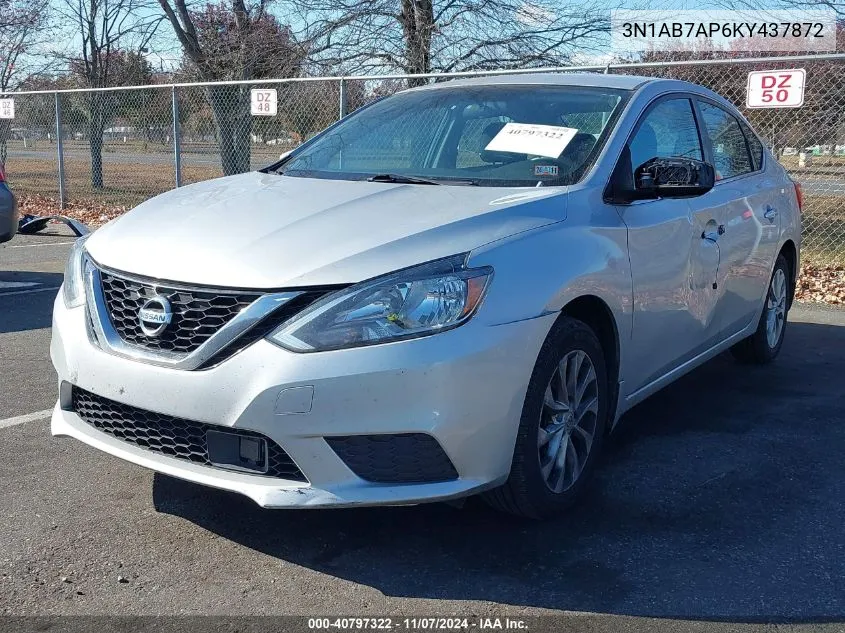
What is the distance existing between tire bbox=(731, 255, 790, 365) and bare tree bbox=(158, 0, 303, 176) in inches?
360

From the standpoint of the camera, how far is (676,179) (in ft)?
12.3

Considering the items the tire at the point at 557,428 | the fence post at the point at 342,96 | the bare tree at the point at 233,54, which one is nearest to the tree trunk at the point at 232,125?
the bare tree at the point at 233,54

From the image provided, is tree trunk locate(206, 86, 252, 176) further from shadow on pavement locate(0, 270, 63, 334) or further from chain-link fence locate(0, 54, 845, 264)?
shadow on pavement locate(0, 270, 63, 334)

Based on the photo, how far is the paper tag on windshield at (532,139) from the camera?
12.6ft

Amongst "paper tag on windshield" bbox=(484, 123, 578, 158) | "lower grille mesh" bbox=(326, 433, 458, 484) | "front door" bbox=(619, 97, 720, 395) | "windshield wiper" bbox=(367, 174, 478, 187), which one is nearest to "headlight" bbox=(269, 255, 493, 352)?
"lower grille mesh" bbox=(326, 433, 458, 484)

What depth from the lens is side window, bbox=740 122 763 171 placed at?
541 cm

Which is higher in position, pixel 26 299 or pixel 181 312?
pixel 181 312

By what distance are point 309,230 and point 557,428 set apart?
3.68ft

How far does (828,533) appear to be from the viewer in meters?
3.34

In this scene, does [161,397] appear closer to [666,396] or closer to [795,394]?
[666,396]

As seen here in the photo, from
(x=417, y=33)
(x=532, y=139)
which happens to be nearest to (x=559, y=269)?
(x=532, y=139)

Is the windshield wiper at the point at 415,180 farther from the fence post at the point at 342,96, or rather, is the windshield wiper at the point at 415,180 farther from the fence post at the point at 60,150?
the fence post at the point at 60,150

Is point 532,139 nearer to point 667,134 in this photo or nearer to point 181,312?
point 667,134

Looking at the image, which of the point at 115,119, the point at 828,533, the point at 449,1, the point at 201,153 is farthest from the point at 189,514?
the point at 115,119
